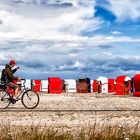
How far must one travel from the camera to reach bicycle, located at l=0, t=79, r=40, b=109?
22875 mm

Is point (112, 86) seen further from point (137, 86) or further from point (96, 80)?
point (137, 86)

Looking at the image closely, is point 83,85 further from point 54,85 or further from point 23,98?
point 23,98

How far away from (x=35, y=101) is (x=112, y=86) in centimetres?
2564

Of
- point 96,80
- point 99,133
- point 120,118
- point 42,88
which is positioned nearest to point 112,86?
point 96,80

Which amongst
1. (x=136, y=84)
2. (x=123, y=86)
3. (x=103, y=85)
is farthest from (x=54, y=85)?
(x=136, y=84)

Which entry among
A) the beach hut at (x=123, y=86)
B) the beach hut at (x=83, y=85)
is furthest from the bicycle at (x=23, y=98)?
the beach hut at (x=83, y=85)

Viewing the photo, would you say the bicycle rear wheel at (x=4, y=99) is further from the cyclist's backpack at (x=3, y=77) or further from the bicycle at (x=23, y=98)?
the cyclist's backpack at (x=3, y=77)

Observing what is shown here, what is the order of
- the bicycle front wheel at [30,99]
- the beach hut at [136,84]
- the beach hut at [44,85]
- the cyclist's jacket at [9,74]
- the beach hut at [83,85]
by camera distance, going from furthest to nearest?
the beach hut at [44,85], the beach hut at [83,85], the beach hut at [136,84], the bicycle front wheel at [30,99], the cyclist's jacket at [9,74]

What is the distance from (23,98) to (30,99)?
1.12 feet

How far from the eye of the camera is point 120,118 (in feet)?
57.9

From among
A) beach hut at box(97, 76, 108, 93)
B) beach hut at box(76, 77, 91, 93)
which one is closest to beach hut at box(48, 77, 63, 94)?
beach hut at box(76, 77, 91, 93)

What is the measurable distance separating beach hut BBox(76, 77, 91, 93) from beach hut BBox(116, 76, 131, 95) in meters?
6.03

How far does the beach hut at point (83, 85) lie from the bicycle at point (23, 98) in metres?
25.5

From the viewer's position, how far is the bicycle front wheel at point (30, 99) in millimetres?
22844
